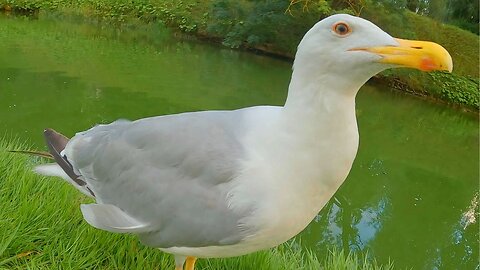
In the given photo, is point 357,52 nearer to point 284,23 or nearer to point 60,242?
point 60,242

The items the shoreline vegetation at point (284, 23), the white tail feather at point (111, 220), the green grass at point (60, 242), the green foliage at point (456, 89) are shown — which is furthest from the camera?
the shoreline vegetation at point (284, 23)

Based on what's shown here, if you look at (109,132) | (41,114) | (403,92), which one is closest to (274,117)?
(109,132)

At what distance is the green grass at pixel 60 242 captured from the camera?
1697 mm

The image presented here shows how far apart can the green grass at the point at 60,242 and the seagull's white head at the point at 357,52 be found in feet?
3.26

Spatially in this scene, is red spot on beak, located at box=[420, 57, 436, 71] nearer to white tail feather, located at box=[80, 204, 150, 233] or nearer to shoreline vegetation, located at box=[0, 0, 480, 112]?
white tail feather, located at box=[80, 204, 150, 233]

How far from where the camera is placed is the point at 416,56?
3.68ft

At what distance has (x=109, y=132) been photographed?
160cm

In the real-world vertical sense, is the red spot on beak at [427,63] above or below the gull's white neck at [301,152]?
above

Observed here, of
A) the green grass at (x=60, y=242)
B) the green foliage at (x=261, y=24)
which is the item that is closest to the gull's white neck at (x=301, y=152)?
the green grass at (x=60, y=242)

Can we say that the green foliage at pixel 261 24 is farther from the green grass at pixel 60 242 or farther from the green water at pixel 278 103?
the green grass at pixel 60 242

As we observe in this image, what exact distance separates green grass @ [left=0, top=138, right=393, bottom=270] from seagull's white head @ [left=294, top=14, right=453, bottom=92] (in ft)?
3.26

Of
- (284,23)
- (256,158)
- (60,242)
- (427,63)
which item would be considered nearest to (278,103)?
(284,23)

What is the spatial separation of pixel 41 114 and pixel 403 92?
8397 millimetres

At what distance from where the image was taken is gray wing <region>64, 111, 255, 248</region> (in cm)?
130
